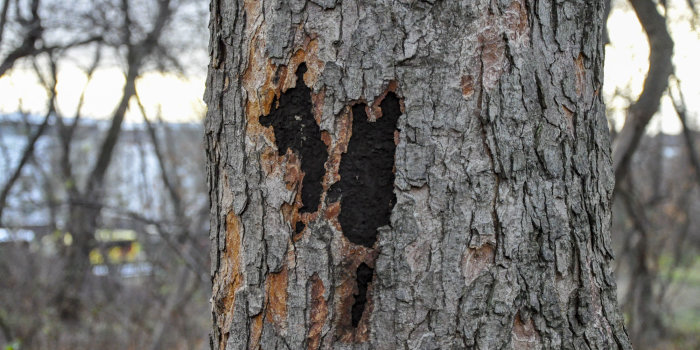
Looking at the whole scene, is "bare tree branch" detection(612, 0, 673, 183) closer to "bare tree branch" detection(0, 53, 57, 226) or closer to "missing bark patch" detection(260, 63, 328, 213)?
"missing bark patch" detection(260, 63, 328, 213)

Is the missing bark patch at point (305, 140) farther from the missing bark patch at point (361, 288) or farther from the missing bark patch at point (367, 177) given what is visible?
the missing bark patch at point (361, 288)

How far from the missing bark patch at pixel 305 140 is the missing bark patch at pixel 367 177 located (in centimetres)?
5

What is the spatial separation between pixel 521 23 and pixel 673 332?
7.30 m

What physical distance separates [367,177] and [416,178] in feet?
0.33

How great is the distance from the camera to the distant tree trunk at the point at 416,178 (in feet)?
3.81

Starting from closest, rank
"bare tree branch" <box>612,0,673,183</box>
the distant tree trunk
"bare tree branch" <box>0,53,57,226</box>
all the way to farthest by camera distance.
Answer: the distant tree trunk < "bare tree branch" <box>612,0,673,183</box> < "bare tree branch" <box>0,53,57,226</box>

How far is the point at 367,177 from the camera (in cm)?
119

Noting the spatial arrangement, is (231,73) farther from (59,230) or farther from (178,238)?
(59,230)

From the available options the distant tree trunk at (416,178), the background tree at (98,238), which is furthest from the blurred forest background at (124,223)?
the distant tree trunk at (416,178)

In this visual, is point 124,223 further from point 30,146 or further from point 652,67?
point 652,67

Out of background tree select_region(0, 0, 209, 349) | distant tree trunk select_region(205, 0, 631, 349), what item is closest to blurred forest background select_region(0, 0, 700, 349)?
background tree select_region(0, 0, 209, 349)

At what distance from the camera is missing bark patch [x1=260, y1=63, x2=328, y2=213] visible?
3.93ft

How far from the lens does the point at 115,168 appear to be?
31.7 feet

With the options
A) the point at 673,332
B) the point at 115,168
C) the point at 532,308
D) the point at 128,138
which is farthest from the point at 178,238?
the point at 673,332
